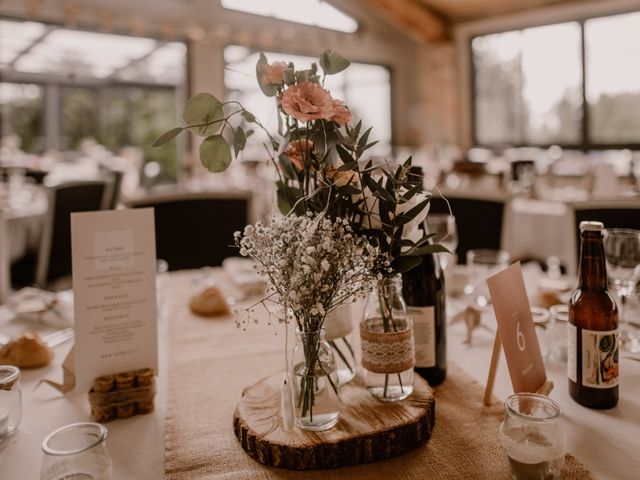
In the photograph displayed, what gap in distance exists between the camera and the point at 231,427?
0.88m

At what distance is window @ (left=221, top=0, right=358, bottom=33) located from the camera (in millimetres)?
7551

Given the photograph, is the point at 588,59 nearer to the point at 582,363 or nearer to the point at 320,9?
the point at 320,9

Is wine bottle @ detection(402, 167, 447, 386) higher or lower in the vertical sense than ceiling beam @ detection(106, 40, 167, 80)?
lower

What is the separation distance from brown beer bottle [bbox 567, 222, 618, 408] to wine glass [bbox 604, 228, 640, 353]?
1.02 ft

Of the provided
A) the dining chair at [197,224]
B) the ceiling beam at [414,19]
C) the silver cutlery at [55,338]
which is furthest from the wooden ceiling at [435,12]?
the silver cutlery at [55,338]

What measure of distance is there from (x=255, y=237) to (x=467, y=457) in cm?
42

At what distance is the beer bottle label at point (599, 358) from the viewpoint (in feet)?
2.86

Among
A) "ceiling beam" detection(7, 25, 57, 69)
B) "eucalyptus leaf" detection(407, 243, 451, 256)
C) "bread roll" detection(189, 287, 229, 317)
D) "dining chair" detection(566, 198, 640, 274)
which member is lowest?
"bread roll" detection(189, 287, 229, 317)

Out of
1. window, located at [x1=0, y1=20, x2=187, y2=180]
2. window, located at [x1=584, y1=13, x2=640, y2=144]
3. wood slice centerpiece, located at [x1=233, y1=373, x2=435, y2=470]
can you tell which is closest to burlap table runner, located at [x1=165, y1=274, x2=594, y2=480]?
wood slice centerpiece, located at [x1=233, y1=373, x2=435, y2=470]

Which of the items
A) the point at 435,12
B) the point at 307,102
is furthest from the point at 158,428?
the point at 435,12

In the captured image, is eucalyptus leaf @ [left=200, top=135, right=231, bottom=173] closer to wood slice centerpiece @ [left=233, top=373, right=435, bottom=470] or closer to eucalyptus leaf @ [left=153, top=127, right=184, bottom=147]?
eucalyptus leaf @ [left=153, top=127, right=184, bottom=147]

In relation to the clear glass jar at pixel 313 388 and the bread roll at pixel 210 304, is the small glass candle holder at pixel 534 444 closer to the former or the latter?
the clear glass jar at pixel 313 388

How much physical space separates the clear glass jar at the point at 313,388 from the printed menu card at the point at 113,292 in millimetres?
312

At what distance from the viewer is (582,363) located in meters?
0.90
